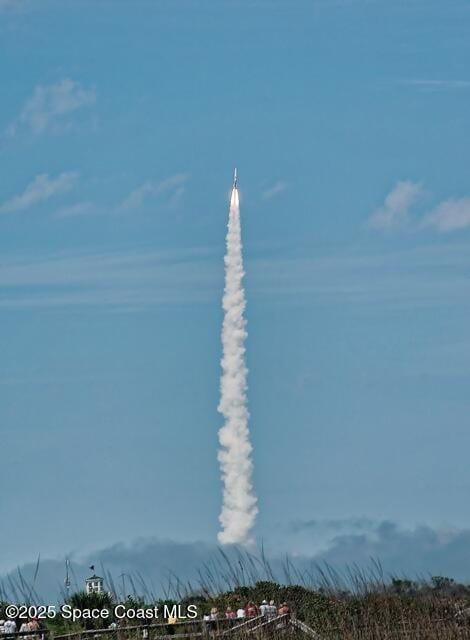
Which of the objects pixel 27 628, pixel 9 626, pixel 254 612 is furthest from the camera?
pixel 254 612

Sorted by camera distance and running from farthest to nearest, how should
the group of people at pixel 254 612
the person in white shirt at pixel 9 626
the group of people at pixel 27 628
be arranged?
the group of people at pixel 254 612 → the person in white shirt at pixel 9 626 → the group of people at pixel 27 628

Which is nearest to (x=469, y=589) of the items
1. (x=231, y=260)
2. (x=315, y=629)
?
(x=315, y=629)

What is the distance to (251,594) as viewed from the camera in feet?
149

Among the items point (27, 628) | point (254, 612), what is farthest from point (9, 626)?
point (254, 612)

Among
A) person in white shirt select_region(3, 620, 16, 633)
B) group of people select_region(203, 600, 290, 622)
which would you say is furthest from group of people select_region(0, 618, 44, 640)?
group of people select_region(203, 600, 290, 622)

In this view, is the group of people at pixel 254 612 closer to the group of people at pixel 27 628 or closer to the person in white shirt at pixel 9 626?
the group of people at pixel 27 628

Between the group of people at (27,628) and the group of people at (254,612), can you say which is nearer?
the group of people at (27,628)

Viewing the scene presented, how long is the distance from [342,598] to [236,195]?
137ft

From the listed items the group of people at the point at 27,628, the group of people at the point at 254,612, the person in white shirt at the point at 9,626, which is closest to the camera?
the group of people at the point at 27,628

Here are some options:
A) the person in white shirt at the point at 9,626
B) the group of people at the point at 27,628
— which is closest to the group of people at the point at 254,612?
the group of people at the point at 27,628

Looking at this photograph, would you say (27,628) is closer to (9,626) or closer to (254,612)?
(9,626)

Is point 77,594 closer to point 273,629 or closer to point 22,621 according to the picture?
point 22,621

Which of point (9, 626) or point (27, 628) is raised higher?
point (9, 626)

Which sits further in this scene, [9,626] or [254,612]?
[254,612]
